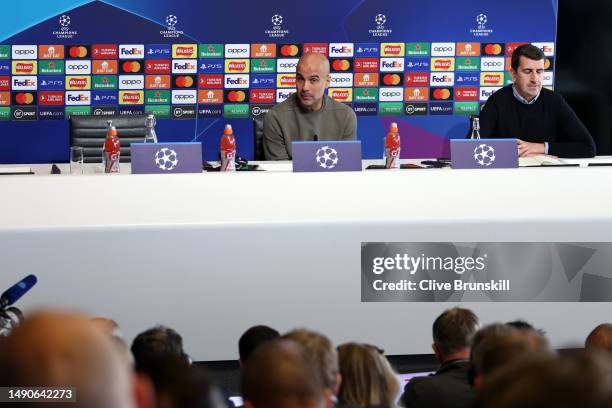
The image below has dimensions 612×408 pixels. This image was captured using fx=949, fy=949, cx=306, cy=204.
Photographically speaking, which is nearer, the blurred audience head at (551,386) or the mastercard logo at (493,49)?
the blurred audience head at (551,386)

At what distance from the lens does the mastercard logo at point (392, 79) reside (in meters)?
7.03

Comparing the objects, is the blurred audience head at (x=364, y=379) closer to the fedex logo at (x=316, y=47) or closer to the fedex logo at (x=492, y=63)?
the fedex logo at (x=316, y=47)

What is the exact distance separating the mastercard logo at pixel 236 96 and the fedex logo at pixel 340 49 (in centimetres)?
71

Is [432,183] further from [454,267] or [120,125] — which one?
[120,125]

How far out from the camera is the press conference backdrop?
675 centimetres

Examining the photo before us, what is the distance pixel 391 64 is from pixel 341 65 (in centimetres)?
37

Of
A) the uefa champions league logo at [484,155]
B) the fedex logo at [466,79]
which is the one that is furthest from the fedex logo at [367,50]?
the uefa champions league logo at [484,155]

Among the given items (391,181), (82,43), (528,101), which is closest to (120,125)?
(82,43)

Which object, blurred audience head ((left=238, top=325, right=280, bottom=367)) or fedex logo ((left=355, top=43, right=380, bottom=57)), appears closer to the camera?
blurred audience head ((left=238, top=325, right=280, bottom=367))

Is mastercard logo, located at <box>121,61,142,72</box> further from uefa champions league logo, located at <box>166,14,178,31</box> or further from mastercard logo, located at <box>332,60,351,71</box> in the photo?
mastercard logo, located at <box>332,60,351,71</box>

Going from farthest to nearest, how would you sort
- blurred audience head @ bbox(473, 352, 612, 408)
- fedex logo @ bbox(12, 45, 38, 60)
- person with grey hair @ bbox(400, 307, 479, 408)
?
fedex logo @ bbox(12, 45, 38, 60)
person with grey hair @ bbox(400, 307, 479, 408)
blurred audience head @ bbox(473, 352, 612, 408)

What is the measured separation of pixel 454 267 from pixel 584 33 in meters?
3.56

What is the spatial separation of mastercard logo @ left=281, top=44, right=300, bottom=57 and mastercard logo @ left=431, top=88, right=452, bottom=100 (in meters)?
1.07

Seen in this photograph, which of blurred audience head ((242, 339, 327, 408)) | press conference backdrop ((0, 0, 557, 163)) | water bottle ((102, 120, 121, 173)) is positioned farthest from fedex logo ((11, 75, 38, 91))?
blurred audience head ((242, 339, 327, 408))
